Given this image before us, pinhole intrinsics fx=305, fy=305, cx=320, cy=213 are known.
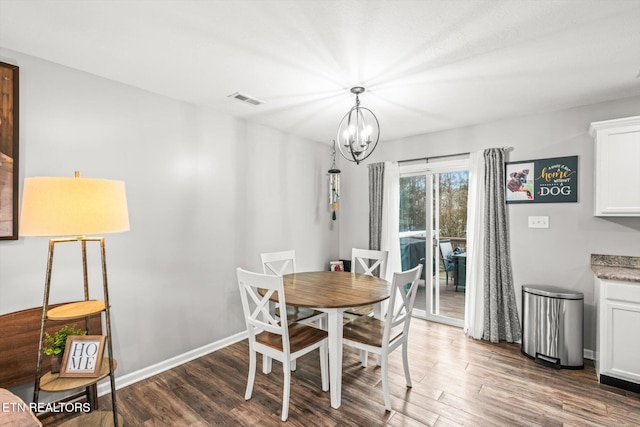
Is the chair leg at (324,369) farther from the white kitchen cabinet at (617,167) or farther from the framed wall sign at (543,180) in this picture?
the white kitchen cabinet at (617,167)

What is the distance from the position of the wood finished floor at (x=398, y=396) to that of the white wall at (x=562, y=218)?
896 mm

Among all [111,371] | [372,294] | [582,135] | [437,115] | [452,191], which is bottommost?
[111,371]

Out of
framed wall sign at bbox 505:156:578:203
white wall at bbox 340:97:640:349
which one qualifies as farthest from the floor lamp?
framed wall sign at bbox 505:156:578:203

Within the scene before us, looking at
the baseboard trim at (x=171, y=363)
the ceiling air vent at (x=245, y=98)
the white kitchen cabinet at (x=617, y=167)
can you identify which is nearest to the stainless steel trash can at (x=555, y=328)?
the baseboard trim at (x=171, y=363)

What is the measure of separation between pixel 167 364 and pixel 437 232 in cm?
348

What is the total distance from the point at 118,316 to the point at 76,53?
79.5 inches

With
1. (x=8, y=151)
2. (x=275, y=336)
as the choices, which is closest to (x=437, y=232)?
(x=275, y=336)

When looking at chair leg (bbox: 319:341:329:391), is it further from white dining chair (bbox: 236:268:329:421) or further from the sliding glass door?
the sliding glass door

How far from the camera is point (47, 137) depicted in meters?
2.21

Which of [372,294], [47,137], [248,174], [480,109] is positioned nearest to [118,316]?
[47,137]

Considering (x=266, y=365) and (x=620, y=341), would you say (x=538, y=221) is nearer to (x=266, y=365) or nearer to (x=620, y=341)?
(x=620, y=341)

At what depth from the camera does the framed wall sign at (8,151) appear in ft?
6.60

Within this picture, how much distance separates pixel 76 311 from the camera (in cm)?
180

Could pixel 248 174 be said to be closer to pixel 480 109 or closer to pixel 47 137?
pixel 47 137
